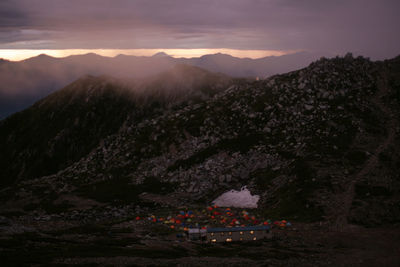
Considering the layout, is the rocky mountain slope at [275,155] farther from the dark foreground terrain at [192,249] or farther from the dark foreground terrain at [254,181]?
the dark foreground terrain at [192,249]

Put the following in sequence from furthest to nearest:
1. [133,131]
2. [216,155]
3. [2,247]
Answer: [133,131] < [216,155] < [2,247]

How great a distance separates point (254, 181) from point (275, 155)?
422 inches

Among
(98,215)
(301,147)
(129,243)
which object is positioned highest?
(301,147)

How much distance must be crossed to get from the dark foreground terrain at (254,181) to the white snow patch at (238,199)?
8.05 ft

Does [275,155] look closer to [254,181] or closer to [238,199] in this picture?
[254,181]

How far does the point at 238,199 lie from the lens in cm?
8950

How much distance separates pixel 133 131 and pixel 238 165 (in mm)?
50321

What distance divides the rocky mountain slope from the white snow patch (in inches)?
85.9

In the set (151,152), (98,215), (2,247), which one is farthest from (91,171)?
(2,247)

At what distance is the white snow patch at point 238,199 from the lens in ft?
286

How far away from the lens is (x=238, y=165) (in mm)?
101250

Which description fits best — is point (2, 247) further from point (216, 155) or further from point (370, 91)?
point (370, 91)

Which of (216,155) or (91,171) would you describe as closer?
(216,155)

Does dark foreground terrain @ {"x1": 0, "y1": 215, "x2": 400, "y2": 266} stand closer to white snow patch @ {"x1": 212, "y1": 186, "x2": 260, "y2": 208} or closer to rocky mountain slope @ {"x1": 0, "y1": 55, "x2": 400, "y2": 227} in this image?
rocky mountain slope @ {"x1": 0, "y1": 55, "x2": 400, "y2": 227}
